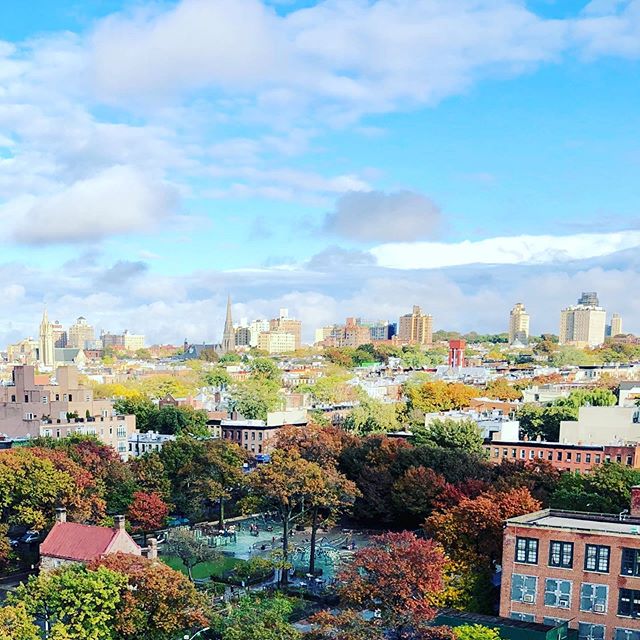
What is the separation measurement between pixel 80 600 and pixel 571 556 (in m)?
23.9

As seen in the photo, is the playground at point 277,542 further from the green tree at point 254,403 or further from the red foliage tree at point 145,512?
the green tree at point 254,403

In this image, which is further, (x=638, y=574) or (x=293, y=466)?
(x=293, y=466)

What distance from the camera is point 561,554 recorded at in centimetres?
4391

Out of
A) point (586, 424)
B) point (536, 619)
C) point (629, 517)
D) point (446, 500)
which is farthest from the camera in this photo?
point (586, 424)

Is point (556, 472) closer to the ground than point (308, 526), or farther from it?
farther from it

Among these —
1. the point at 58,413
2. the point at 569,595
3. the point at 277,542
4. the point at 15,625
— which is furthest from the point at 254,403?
the point at 15,625

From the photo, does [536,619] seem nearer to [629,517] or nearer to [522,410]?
[629,517]

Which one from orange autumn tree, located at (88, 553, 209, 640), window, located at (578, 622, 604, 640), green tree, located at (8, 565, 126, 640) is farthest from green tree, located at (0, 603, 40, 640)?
window, located at (578, 622, 604, 640)

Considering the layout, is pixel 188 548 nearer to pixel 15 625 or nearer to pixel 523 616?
pixel 15 625

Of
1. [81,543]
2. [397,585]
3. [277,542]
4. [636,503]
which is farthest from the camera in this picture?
[277,542]

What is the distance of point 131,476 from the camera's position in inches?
2906

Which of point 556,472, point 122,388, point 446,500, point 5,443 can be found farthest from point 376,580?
point 122,388

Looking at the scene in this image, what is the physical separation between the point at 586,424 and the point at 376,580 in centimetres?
6131

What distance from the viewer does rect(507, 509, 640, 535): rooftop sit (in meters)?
43.9
